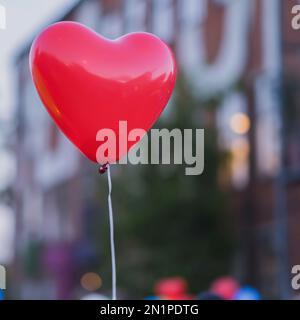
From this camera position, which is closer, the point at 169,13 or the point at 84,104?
the point at 84,104

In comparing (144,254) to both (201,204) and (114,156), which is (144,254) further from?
(114,156)

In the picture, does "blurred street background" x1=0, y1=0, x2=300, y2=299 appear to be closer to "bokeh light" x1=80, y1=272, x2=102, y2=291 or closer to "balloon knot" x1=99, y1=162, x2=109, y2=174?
"bokeh light" x1=80, y1=272, x2=102, y2=291

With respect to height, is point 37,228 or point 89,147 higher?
point 37,228

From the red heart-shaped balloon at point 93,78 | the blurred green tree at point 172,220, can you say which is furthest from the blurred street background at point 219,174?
the red heart-shaped balloon at point 93,78

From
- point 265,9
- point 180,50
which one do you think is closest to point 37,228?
point 180,50

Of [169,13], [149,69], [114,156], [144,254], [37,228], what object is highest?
[169,13]

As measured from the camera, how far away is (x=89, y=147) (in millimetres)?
3467

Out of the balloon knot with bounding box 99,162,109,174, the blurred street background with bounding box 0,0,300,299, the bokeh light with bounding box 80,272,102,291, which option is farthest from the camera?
the bokeh light with bounding box 80,272,102,291

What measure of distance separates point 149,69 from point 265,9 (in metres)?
12.3

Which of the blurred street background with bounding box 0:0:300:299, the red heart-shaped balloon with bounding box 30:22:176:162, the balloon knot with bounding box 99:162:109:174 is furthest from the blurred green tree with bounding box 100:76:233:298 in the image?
the balloon knot with bounding box 99:162:109:174

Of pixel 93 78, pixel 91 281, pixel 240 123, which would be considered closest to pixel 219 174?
pixel 240 123

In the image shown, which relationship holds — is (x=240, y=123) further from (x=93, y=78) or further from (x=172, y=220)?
(x=93, y=78)

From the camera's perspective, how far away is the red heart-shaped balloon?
11.3 ft

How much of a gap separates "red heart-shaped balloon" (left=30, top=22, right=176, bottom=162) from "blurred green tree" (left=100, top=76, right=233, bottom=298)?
37.3ft
